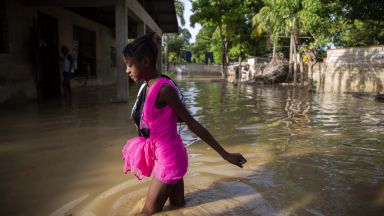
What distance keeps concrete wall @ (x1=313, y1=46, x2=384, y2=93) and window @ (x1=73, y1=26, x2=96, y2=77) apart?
11281 millimetres

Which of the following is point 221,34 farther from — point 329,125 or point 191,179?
point 191,179

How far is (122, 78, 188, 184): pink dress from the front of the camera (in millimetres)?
2471

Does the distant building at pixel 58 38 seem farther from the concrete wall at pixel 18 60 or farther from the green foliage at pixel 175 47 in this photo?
the green foliage at pixel 175 47

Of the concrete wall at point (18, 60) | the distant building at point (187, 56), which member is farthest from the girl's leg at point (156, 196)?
the distant building at point (187, 56)

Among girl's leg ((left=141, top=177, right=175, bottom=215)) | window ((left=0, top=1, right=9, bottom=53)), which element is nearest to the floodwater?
girl's leg ((left=141, top=177, right=175, bottom=215))

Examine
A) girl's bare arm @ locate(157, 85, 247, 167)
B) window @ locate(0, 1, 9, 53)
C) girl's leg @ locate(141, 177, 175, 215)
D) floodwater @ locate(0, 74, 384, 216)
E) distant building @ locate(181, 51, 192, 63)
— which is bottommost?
floodwater @ locate(0, 74, 384, 216)

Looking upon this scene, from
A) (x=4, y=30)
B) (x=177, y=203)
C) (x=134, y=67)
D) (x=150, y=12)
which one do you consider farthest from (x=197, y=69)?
(x=134, y=67)

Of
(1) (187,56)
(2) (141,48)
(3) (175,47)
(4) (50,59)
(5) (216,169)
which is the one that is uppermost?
(3) (175,47)

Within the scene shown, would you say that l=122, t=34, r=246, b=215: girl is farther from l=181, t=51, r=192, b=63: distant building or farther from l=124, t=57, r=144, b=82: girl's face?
l=181, t=51, r=192, b=63: distant building

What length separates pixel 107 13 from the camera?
15.9 meters

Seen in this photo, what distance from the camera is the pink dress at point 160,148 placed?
8.11ft

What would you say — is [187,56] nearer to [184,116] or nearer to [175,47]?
[175,47]

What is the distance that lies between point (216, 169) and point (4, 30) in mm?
7836

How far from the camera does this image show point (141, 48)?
2.45 meters
